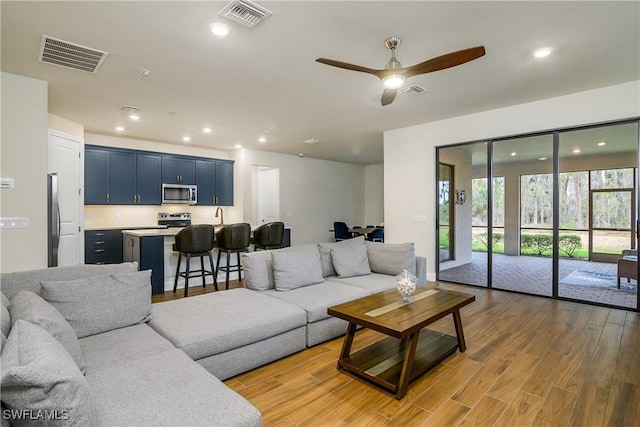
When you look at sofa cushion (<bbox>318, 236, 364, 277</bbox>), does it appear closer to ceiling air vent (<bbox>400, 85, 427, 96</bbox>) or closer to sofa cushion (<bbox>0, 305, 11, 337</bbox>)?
ceiling air vent (<bbox>400, 85, 427, 96</bbox>)

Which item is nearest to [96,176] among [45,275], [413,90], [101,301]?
[45,275]

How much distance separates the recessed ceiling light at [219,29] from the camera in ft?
8.29

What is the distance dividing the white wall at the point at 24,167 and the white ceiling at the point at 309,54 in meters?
0.22

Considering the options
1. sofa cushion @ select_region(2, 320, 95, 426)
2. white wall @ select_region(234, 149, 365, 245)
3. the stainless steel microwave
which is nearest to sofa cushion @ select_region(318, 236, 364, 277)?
sofa cushion @ select_region(2, 320, 95, 426)

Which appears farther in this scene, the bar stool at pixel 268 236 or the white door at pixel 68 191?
the bar stool at pixel 268 236

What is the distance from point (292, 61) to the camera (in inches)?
123

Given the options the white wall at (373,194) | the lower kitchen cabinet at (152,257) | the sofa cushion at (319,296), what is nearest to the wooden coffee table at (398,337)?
the sofa cushion at (319,296)

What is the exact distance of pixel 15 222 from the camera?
3.30m

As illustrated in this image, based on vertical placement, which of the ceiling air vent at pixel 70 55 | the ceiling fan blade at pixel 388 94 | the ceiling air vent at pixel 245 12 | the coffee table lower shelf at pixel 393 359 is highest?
the ceiling air vent at pixel 245 12

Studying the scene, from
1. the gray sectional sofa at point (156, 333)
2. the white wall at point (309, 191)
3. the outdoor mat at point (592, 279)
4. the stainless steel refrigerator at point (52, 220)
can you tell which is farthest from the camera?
the white wall at point (309, 191)

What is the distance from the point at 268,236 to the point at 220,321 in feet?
10.6

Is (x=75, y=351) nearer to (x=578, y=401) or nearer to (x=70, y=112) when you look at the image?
(x=578, y=401)

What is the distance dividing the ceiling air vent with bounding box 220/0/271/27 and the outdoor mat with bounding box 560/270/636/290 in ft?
15.9

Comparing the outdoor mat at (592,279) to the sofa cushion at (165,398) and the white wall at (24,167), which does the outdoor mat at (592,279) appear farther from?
the white wall at (24,167)
